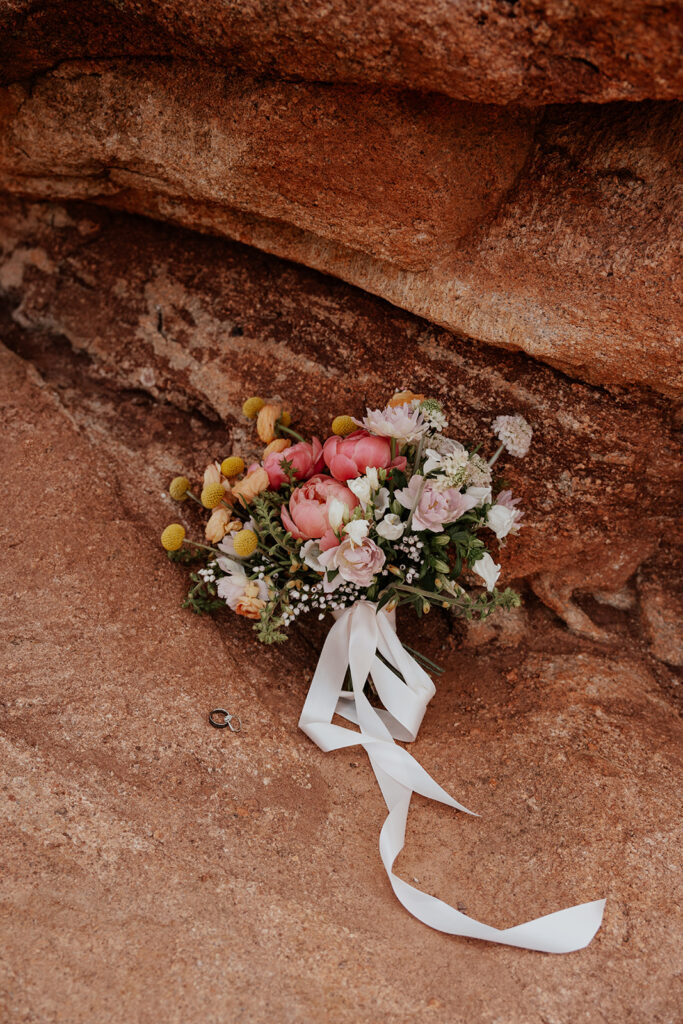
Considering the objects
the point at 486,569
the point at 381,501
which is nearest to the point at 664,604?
the point at 486,569

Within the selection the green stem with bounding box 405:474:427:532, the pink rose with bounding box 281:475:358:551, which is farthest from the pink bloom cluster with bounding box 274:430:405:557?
the green stem with bounding box 405:474:427:532

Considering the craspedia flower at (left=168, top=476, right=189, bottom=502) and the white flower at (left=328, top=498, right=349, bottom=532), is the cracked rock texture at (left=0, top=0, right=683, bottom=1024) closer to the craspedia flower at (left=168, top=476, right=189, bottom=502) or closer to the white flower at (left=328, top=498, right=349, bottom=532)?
the craspedia flower at (left=168, top=476, right=189, bottom=502)

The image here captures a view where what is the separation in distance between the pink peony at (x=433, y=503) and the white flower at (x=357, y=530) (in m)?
0.12

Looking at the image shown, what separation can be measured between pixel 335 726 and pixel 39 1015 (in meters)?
0.86

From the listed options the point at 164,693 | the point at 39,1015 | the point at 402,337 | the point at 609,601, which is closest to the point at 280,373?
the point at 402,337

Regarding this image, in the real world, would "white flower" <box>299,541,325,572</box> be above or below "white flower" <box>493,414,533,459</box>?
below

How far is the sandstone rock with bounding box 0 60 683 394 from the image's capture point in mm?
1752

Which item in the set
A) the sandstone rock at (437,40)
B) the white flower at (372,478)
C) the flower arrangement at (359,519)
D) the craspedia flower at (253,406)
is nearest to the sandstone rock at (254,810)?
the flower arrangement at (359,519)

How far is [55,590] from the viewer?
6.56ft

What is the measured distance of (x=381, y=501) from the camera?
185 centimetres

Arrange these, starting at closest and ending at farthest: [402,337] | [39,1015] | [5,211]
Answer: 1. [39,1015]
2. [402,337]
3. [5,211]

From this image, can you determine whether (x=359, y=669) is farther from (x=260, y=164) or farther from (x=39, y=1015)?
(x=260, y=164)

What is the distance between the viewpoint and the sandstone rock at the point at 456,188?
1.75m

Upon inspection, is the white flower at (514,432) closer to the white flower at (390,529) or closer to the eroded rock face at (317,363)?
the eroded rock face at (317,363)
